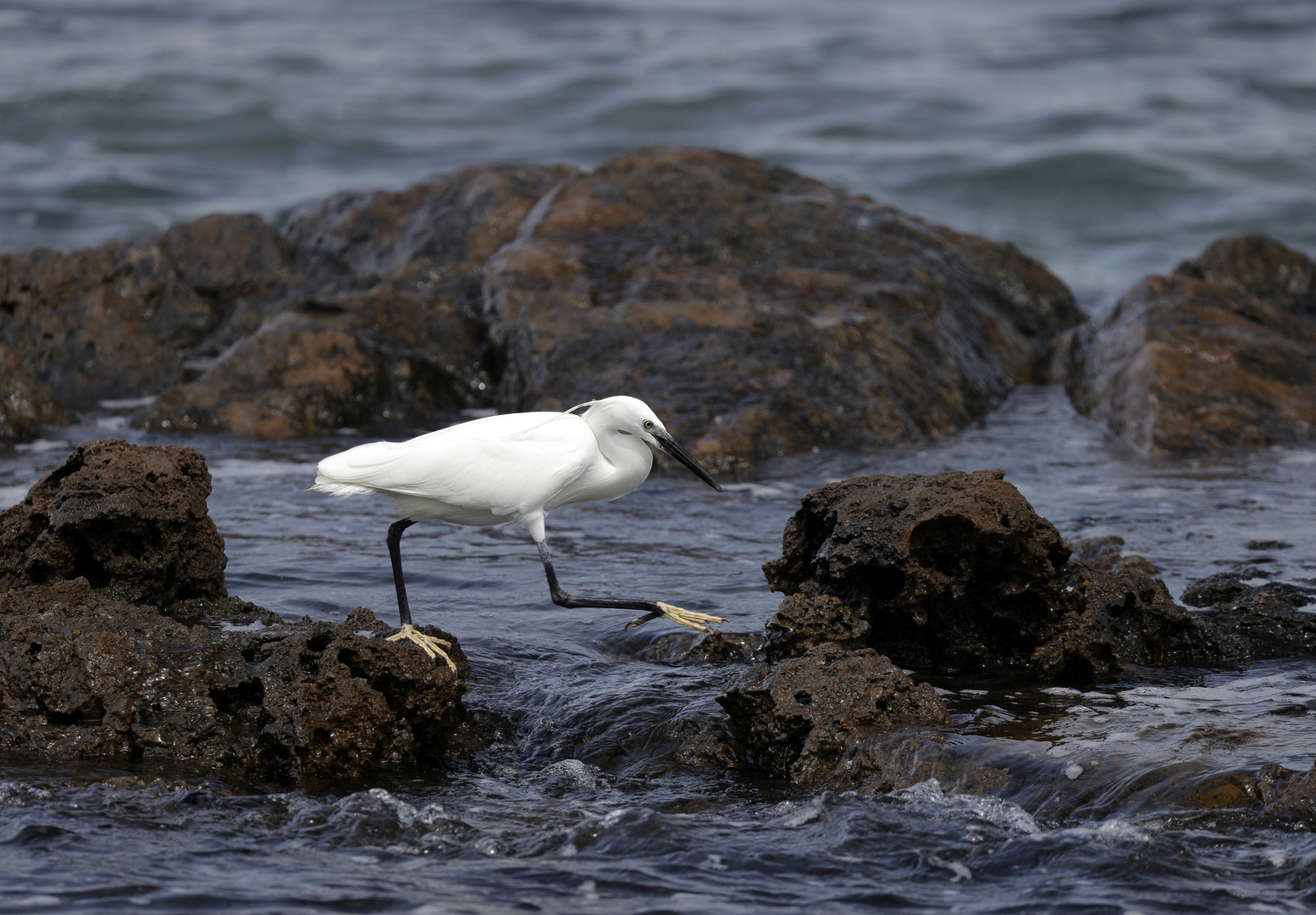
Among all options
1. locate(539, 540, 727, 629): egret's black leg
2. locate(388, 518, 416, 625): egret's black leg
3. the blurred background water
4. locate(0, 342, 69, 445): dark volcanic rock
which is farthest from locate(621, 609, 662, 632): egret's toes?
the blurred background water

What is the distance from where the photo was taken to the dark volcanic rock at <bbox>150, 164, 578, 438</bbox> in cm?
918

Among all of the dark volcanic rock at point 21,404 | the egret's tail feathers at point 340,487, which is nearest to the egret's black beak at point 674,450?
the egret's tail feathers at point 340,487

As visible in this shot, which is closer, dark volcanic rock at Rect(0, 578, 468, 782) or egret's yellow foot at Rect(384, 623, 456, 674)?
dark volcanic rock at Rect(0, 578, 468, 782)

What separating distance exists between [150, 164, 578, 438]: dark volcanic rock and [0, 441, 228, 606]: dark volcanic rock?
155 inches

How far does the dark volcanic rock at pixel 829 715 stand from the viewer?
417cm

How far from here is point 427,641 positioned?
4.59 metres

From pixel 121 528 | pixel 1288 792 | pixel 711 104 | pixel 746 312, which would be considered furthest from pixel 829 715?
pixel 711 104

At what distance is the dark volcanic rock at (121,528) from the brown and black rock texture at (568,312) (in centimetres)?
389

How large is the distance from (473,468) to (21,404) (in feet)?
17.1

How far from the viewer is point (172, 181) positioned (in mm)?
20594

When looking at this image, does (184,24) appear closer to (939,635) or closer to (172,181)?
(172,181)

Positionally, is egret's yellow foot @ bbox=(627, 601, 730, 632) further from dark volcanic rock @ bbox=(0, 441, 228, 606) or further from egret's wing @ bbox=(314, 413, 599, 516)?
dark volcanic rock @ bbox=(0, 441, 228, 606)

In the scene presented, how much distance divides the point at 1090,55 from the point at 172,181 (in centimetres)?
1771

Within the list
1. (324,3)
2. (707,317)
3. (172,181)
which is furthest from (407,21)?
(707,317)
